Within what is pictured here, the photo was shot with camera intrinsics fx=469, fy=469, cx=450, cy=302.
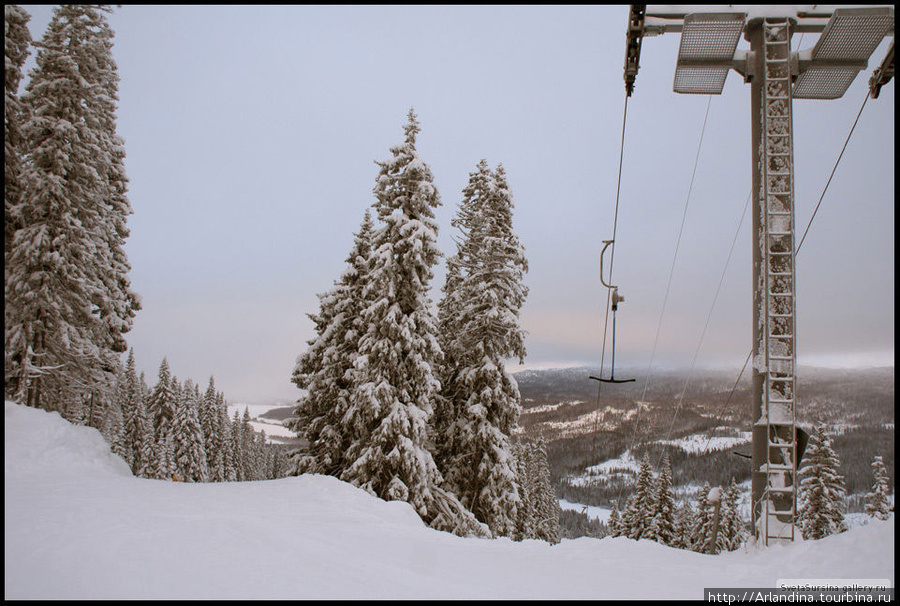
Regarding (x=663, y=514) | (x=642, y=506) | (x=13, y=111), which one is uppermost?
(x=13, y=111)

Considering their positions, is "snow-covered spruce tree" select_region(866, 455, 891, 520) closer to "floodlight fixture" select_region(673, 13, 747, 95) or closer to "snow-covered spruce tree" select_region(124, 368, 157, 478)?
"floodlight fixture" select_region(673, 13, 747, 95)

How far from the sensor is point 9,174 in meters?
15.2

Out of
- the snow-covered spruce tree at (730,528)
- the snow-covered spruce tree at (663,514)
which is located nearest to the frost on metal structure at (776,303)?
the snow-covered spruce tree at (663,514)

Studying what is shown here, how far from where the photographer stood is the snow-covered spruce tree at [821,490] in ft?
90.4

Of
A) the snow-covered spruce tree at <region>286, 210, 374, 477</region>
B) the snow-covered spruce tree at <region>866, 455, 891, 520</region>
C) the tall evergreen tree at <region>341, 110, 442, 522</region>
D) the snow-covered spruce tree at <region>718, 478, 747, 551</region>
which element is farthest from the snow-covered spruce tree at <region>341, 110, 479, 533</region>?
the snow-covered spruce tree at <region>718, 478, 747, 551</region>

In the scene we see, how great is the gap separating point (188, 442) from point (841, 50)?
48.7 m

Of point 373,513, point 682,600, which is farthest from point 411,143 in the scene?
point 682,600

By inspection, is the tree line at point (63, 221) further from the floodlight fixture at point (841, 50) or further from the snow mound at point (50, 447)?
the floodlight fixture at point (841, 50)

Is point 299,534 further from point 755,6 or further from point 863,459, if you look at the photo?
point 863,459

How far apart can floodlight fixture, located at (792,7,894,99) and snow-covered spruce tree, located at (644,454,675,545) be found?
3593cm

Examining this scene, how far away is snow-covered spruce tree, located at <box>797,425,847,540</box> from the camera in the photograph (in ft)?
90.4

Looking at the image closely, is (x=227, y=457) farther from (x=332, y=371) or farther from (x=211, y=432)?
(x=332, y=371)

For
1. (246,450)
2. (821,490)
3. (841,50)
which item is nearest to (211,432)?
(246,450)

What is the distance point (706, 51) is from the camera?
9.77 metres
